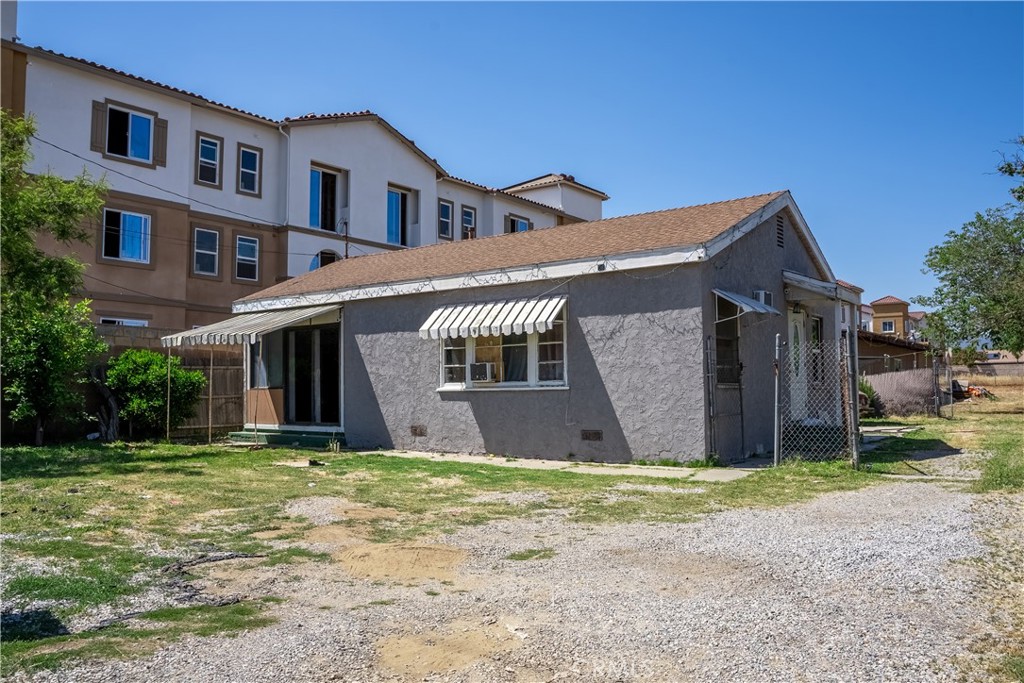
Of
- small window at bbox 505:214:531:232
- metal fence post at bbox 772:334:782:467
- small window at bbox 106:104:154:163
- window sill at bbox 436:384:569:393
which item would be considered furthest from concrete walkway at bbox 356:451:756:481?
small window at bbox 505:214:531:232

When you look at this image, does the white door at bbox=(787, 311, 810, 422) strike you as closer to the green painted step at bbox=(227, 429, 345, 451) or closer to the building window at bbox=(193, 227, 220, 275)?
the green painted step at bbox=(227, 429, 345, 451)

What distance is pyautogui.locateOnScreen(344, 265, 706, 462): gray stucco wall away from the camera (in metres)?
12.8

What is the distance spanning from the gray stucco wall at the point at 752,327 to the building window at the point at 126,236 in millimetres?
18909

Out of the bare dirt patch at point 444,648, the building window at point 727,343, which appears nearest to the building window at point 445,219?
the building window at point 727,343

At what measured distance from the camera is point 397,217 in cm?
3288

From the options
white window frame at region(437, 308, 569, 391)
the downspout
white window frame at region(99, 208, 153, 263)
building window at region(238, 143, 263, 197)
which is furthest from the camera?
the downspout

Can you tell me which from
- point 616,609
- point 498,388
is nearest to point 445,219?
point 498,388

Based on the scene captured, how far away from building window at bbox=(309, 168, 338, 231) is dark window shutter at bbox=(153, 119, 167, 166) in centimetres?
530

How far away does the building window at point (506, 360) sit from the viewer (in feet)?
47.1

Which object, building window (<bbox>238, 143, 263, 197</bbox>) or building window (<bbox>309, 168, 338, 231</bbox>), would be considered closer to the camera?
building window (<bbox>238, 143, 263, 197</bbox>)

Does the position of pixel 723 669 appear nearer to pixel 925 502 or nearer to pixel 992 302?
pixel 925 502

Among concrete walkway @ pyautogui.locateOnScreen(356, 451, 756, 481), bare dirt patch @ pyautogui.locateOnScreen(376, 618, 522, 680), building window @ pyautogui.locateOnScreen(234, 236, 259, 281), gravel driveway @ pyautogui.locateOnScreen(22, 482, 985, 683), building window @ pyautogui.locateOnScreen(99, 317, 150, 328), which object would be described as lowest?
bare dirt patch @ pyautogui.locateOnScreen(376, 618, 522, 680)

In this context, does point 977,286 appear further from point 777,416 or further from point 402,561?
point 402,561

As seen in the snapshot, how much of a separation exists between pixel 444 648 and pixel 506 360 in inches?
421
